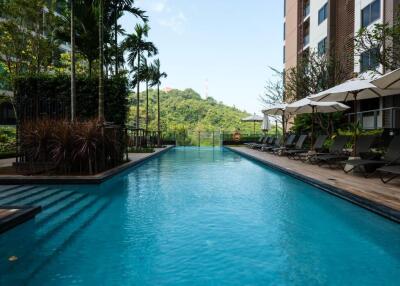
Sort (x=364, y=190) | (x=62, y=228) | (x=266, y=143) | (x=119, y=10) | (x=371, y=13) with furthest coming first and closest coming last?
(x=266, y=143)
(x=371, y=13)
(x=119, y=10)
(x=364, y=190)
(x=62, y=228)

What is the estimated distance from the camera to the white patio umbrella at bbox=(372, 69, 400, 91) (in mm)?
7227

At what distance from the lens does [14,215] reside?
16.2 feet

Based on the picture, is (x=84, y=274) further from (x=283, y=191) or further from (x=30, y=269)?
(x=283, y=191)

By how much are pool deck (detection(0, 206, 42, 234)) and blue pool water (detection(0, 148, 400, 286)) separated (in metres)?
0.11

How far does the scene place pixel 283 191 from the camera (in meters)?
8.40

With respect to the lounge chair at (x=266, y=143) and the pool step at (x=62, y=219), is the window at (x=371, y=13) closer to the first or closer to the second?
the lounge chair at (x=266, y=143)

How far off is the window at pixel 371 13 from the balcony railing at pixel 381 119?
206 inches

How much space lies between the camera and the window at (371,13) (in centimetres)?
1878

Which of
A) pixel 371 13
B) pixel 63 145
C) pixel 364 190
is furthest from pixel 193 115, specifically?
pixel 364 190

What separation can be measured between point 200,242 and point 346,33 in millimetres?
22566

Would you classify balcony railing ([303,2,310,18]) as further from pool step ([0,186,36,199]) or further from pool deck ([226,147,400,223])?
pool step ([0,186,36,199])

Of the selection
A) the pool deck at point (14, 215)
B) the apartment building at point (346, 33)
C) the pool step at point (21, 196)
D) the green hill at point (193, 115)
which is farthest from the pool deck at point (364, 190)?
the green hill at point (193, 115)

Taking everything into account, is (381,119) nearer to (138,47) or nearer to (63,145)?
(63,145)

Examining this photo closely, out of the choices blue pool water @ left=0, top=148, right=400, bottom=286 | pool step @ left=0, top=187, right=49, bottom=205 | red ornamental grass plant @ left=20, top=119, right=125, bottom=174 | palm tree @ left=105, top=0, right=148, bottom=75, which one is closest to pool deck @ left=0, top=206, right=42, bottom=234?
blue pool water @ left=0, top=148, right=400, bottom=286
